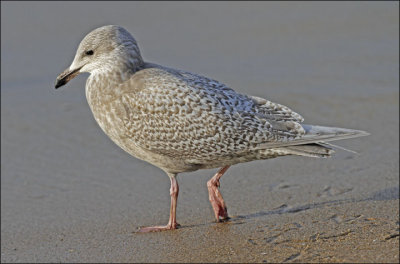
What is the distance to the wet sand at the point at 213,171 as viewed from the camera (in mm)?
5758

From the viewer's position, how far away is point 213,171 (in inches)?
317

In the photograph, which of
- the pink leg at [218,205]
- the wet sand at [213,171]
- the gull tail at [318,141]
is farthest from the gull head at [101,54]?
the gull tail at [318,141]

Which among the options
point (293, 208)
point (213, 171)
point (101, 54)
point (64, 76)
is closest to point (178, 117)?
point (101, 54)

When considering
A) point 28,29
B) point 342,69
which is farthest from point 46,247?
point 28,29

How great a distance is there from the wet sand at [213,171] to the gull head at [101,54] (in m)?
1.48

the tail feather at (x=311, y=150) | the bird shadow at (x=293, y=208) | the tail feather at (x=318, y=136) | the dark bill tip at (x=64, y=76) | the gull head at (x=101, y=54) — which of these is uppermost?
the gull head at (x=101, y=54)

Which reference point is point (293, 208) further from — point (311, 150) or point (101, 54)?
point (101, 54)

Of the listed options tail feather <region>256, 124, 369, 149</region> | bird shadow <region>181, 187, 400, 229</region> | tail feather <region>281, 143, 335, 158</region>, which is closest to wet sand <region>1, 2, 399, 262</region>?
bird shadow <region>181, 187, 400, 229</region>

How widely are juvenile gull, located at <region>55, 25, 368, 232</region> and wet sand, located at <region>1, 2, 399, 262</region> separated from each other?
2.01 ft

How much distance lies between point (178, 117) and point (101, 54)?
903 millimetres

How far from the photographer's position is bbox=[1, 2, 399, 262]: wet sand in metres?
5.76

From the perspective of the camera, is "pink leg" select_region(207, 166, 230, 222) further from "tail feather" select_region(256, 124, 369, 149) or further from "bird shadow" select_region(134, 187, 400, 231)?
"tail feather" select_region(256, 124, 369, 149)

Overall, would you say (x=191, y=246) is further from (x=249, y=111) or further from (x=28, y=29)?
(x=28, y=29)

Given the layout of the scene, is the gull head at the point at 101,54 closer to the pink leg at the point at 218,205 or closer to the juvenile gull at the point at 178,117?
the juvenile gull at the point at 178,117
